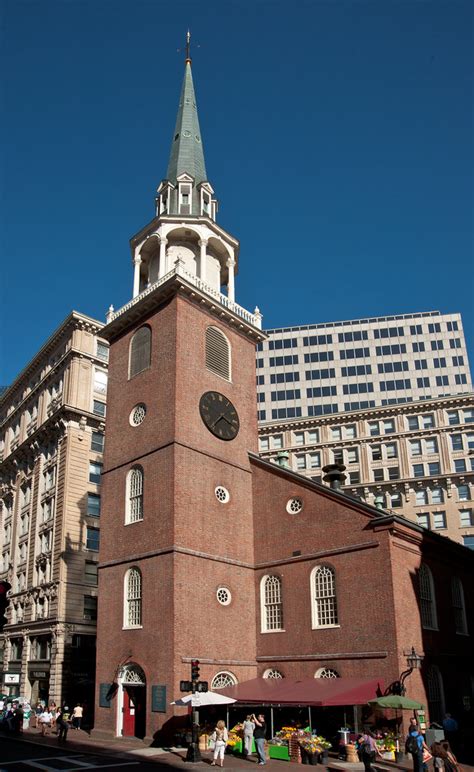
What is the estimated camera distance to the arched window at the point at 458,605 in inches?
1278

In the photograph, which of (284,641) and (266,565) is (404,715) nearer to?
(284,641)

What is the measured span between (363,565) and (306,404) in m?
59.7

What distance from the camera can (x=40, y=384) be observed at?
58.4m

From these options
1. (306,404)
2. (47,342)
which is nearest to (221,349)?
(47,342)

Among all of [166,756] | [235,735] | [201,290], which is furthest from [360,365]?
[166,756]

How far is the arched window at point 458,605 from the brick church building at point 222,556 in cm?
9

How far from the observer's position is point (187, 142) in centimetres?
4278

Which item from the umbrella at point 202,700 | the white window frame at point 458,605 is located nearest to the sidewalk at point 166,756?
the umbrella at point 202,700

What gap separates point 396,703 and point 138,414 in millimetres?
17059

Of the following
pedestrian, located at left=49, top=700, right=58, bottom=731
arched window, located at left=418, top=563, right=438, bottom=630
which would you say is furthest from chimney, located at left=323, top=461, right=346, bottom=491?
pedestrian, located at left=49, top=700, right=58, bottom=731

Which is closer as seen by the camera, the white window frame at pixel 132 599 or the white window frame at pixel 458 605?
the white window frame at pixel 132 599

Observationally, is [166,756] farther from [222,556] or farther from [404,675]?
[404,675]

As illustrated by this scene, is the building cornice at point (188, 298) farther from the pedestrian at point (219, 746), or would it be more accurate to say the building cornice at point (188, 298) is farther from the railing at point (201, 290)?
the pedestrian at point (219, 746)

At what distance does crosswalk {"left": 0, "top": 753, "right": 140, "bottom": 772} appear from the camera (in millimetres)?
21250
